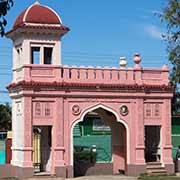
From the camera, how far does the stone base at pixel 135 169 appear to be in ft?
94.9

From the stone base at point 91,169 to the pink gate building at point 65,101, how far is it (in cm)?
13

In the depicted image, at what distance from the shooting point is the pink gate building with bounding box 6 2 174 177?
27.8 metres

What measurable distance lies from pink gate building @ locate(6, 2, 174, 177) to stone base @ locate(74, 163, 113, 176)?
13 cm

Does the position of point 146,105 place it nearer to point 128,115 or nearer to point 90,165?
point 128,115

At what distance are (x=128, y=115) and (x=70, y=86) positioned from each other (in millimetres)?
3451

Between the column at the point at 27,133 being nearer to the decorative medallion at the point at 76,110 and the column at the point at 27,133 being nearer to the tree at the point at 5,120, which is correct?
the decorative medallion at the point at 76,110

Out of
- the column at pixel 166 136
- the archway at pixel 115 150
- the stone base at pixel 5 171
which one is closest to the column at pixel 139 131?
the archway at pixel 115 150

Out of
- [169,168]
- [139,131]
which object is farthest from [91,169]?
[169,168]

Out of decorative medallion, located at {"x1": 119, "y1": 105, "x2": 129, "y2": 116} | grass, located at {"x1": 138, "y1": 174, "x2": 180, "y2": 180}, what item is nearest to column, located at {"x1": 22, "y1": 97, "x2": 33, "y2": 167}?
decorative medallion, located at {"x1": 119, "y1": 105, "x2": 129, "y2": 116}

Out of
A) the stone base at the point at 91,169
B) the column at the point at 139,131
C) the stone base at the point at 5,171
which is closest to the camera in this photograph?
the stone base at the point at 5,171

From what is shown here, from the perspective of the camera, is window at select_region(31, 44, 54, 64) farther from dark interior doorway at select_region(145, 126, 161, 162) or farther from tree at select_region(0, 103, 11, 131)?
tree at select_region(0, 103, 11, 131)

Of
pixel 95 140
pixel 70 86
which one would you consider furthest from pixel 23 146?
pixel 95 140

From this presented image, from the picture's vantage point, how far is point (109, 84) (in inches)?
1141

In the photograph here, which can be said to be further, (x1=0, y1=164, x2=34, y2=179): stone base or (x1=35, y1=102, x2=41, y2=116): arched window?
(x1=35, y1=102, x2=41, y2=116): arched window
